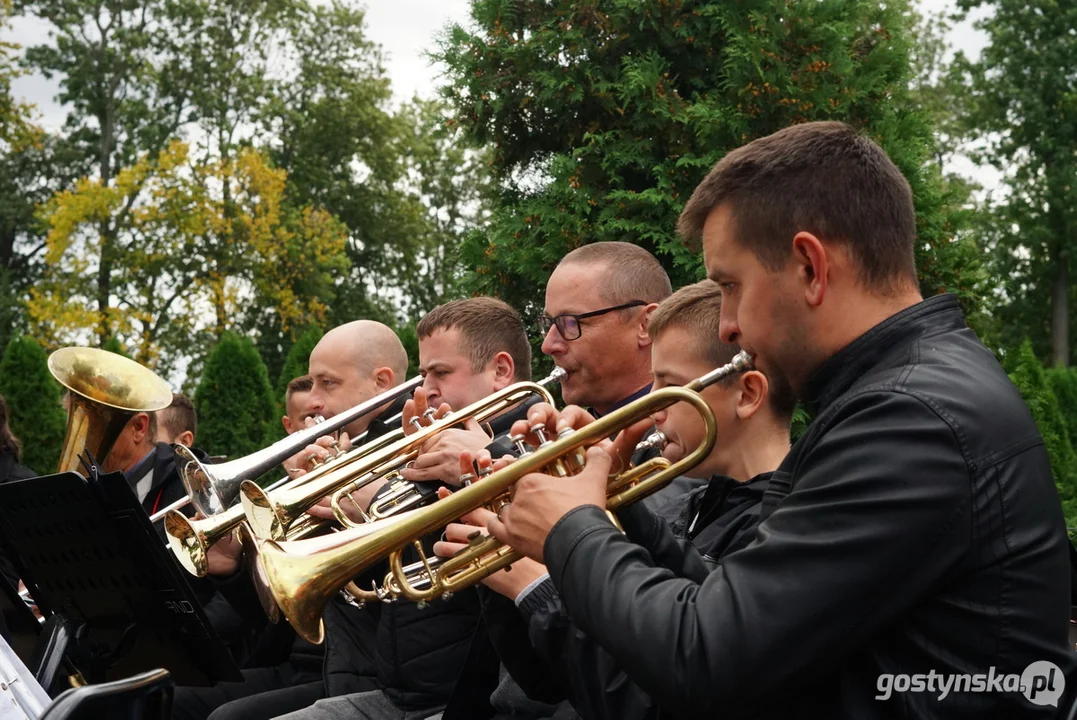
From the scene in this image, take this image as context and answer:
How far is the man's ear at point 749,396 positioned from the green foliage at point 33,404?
11586 millimetres

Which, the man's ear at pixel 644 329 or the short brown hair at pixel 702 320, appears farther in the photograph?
the man's ear at pixel 644 329

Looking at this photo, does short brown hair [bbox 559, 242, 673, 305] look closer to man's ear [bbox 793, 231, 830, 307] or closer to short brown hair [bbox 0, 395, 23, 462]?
man's ear [bbox 793, 231, 830, 307]

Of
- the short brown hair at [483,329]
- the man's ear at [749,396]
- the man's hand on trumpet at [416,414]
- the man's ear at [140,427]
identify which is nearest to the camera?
the man's ear at [749,396]

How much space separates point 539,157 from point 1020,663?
741cm

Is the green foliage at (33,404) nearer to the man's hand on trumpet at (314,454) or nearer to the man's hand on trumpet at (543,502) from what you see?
the man's hand on trumpet at (314,454)

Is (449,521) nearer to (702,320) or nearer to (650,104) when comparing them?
(702,320)

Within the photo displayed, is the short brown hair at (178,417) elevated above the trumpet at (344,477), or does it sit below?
below

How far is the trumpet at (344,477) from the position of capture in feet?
11.7

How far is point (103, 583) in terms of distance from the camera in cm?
342

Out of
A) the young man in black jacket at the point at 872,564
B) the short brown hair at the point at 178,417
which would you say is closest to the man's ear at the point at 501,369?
the young man in black jacket at the point at 872,564

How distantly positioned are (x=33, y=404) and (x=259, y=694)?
999 centimetres

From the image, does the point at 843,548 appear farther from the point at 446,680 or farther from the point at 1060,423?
the point at 1060,423

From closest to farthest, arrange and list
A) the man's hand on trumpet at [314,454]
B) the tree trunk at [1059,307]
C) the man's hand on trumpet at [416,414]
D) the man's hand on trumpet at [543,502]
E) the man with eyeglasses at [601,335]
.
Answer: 1. the man's hand on trumpet at [543,502]
2. the man's hand on trumpet at [416,414]
3. the man's hand on trumpet at [314,454]
4. the man with eyeglasses at [601,335]
5. the tree trunk at [1059,307]

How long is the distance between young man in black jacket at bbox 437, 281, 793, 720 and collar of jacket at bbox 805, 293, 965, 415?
0.23m
